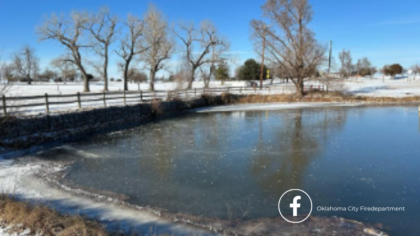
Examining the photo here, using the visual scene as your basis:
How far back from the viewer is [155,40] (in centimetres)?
3794

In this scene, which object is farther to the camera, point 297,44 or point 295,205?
point 297,44

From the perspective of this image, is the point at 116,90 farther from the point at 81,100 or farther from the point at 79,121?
the point at 79,121

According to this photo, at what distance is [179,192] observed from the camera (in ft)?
22.2

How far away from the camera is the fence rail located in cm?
1294

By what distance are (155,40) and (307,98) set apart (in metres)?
20.2

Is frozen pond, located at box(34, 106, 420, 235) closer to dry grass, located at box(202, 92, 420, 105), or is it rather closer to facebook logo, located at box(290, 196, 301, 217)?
facebook logo, located at box(290, 196, 301, 217)

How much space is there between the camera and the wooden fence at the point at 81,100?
13.0 m

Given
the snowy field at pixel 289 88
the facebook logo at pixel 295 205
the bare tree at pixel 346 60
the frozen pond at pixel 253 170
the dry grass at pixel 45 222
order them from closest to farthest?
the dry grass at pixel 45 222, the facebook logo at pixel 295 205, the frozen pond at pixel 253 170, the snowy field at pixel 289 88, the bare tree at pixel 346 60

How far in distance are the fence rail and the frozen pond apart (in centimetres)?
310

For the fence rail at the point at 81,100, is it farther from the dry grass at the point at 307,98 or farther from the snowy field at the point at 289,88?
the snowy field at the point at 289,88

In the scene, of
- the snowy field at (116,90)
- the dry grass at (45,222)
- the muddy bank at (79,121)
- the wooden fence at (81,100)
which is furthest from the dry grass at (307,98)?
the dry grass at (45,222)

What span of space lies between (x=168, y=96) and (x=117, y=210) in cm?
1992

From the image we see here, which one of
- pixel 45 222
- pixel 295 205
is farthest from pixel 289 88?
pixel 45 222

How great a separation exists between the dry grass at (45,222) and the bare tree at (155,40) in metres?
34.3
